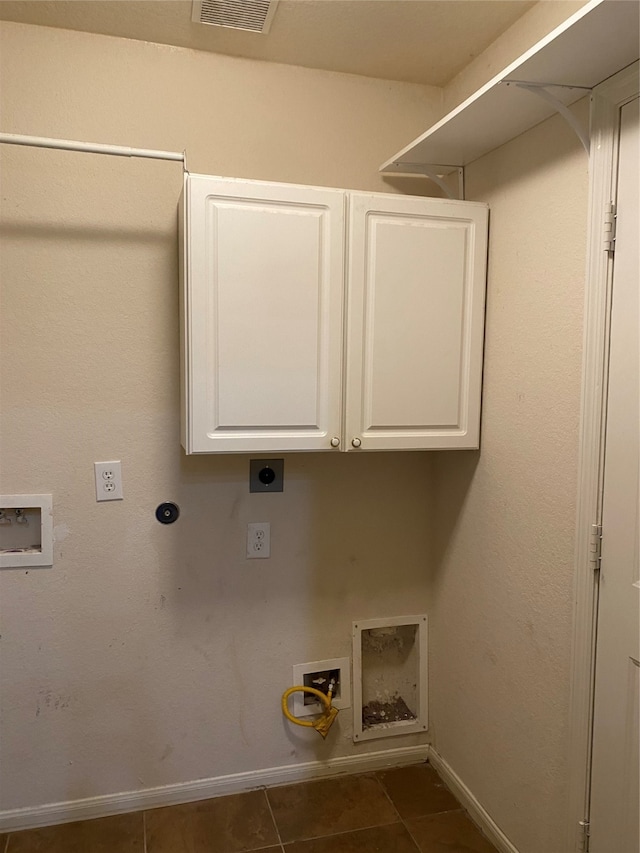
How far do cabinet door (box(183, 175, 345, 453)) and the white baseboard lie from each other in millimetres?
1249

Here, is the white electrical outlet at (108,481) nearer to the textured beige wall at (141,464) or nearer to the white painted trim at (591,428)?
the textured beige wall at (141,464)

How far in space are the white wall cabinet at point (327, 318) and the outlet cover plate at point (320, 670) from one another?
0.89 meters

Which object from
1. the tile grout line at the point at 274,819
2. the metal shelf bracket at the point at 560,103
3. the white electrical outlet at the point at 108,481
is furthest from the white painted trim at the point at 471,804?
the metal shelf bracket at the point at 560,103

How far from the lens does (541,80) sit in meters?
1.46

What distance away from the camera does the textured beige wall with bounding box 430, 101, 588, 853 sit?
1607 millimetres

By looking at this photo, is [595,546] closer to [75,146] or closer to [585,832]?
[585,832]

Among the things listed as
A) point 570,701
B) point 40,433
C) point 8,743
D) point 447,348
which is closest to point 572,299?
point 447,348

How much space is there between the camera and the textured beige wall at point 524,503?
63.3 inches

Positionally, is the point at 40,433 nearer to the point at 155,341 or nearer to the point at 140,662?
the point at 155,341

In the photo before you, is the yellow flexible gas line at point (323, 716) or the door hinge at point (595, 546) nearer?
the door hinge at point (595, 546)

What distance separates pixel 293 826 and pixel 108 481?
4.21 ft

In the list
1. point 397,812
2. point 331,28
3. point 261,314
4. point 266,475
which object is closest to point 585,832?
point 397,812

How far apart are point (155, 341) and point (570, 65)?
1.38m

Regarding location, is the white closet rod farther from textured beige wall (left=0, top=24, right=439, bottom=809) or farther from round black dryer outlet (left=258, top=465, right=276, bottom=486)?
round black dryer outlet (left=258, top=465, right=276, bottom=486)
